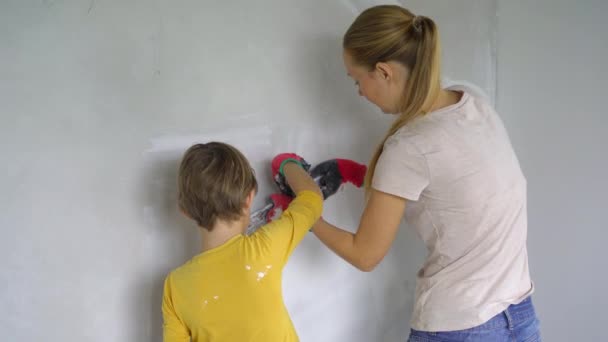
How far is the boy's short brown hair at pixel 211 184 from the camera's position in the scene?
3.16ft

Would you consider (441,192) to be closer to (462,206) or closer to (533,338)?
(462,206)

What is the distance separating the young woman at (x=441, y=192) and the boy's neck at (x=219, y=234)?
0.80 feet

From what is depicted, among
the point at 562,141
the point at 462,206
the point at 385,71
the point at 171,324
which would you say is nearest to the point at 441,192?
the point at 462,206

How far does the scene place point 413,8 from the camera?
1.69 m

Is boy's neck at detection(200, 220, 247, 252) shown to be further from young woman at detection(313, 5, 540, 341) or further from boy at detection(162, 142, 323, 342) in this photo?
young woman at detection(313, 5, 540, 341)

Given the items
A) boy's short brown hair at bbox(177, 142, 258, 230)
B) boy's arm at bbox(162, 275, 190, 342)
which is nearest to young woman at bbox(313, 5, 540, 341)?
boy's short brown hair at bbox(177, 142, 258, 230)

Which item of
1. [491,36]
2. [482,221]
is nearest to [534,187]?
[491,36]

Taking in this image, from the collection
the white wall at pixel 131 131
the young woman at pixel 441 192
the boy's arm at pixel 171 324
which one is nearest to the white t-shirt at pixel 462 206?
the young woman at pixel 441 192

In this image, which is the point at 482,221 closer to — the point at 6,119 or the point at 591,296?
the point at 591,296

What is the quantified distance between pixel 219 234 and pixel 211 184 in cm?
12

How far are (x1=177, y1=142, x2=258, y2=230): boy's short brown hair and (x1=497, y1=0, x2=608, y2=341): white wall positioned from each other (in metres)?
1.11

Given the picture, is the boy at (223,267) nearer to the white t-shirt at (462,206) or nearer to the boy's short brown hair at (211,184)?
the boy's short brown hair at (211,184)

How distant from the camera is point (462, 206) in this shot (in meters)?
1.04

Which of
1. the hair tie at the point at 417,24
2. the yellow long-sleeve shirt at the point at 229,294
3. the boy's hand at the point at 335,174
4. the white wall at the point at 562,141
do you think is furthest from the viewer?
the white wall at the point at 562,141
